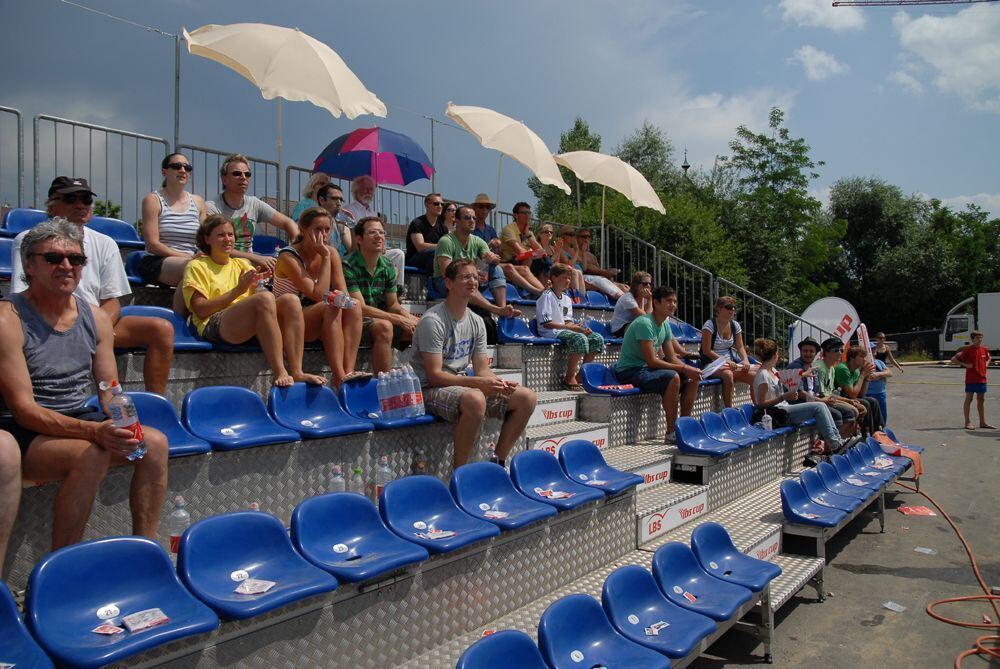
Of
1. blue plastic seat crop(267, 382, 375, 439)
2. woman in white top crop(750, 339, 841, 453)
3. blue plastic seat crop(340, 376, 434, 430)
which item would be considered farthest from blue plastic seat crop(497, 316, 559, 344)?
blue plastic seat crop(267, 382, 375, 439)

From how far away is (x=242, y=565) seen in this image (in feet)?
7.98

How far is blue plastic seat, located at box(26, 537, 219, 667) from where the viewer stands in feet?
6.00

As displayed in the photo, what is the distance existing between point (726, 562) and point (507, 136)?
20.2ft

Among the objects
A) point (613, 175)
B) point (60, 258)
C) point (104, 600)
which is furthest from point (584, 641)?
point (613, 175)

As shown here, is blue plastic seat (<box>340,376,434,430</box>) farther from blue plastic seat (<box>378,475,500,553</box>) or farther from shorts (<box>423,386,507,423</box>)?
blue plastic seat (<box>378,475,500,553</box>)

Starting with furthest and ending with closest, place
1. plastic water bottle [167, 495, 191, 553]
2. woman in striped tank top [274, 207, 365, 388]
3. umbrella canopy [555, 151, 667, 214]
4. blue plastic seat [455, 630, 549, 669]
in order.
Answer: umbrella canopy [555, 151, 667, 214] < woman in striped tank top [274, 207, 365, 388] < plastic water bottle [167, 495, 191, 553] < blue plastic seat [455, 630, 549, 669]

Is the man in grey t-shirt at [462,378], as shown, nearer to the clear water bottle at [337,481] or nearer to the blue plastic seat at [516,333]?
the clear water bottle at [337,481]

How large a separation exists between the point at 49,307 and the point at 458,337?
2.25m

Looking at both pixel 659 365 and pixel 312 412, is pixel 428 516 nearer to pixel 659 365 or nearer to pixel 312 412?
pixel 312 412

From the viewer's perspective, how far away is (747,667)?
356cm

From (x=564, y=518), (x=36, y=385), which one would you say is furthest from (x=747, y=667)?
(x=36, y=385)

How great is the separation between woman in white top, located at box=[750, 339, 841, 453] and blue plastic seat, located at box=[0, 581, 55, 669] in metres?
6.38

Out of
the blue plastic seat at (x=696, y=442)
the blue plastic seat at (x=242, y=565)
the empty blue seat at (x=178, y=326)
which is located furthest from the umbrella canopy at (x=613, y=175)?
the blue plastic seat at (x=242, y=565)

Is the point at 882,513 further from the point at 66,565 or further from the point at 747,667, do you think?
the point at 66,565
